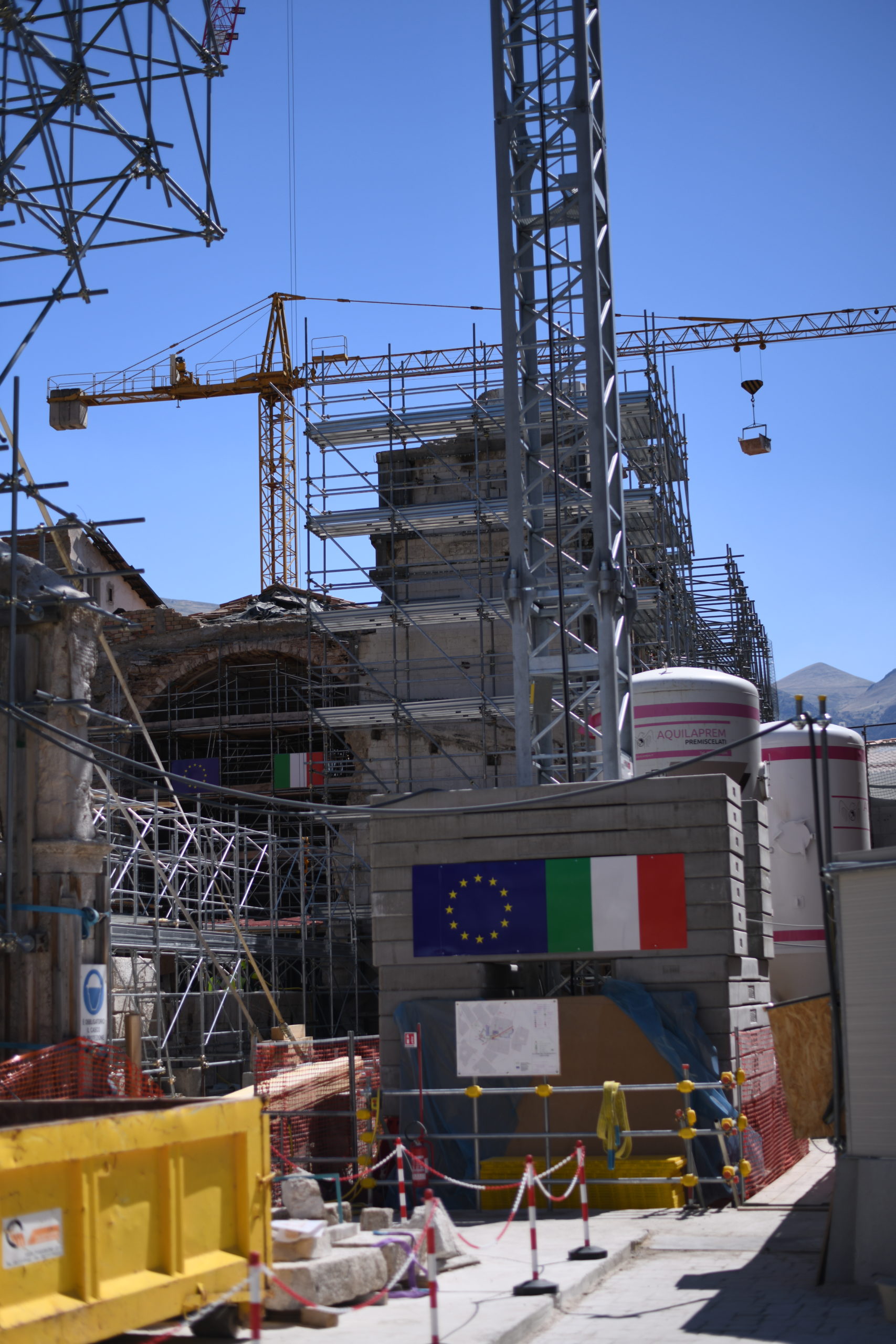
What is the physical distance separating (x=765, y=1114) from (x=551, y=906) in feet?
12.3

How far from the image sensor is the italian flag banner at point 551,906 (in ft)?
53.4

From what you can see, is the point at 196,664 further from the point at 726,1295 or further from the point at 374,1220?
the point at 726,1295

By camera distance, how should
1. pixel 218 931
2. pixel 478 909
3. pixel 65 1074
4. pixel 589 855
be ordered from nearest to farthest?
pixel 65 1074, pixel 589 855, pixel 478 909, pixel 218 931

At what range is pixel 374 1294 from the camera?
32.9 ft

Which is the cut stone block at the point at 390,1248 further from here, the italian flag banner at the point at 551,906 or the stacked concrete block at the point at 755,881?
the stacked concrete block at the point at 755,881

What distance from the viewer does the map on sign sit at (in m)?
14.6

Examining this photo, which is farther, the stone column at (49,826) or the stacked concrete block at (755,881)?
the stacked concrete block at (755,881)

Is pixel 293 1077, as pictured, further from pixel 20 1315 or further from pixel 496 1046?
pixel 20 1315

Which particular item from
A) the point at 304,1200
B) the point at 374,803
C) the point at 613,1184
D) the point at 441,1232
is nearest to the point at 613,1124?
the point at 613,1184

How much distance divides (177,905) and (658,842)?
9.68 m

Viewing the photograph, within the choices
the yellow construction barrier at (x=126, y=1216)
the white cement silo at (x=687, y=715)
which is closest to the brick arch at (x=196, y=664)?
the white cement silo at (x=687, y=715)

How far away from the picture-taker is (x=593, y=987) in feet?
64.5

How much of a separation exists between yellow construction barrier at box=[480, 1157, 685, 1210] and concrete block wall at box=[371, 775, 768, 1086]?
1660 millimetres

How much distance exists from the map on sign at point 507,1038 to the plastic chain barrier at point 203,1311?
6.26 meters
